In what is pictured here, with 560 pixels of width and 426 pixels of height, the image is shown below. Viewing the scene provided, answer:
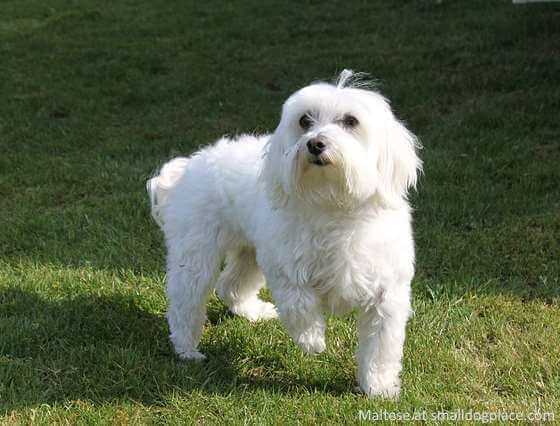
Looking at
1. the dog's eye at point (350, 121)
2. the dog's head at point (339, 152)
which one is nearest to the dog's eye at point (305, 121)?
the dog's head at point (339, 152)

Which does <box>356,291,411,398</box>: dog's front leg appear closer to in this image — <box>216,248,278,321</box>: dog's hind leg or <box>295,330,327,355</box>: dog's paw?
<box>295,330,327,355</box>: dog's paw

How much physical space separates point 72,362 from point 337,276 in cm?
161

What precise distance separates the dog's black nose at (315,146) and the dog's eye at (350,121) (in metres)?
0.22

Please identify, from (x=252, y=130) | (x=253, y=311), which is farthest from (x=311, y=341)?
(x=252, y=130)

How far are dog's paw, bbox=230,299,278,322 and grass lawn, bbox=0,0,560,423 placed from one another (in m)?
0.08

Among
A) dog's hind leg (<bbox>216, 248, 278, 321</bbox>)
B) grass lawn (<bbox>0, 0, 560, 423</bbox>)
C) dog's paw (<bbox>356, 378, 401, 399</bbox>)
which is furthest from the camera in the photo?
dog's hind leg (<bbox>216, 248, 278, 321</bbox>)

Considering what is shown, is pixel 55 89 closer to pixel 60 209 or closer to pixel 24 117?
pixel 24 117

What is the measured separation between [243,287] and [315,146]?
1657mm

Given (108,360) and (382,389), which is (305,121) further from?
(108,360)

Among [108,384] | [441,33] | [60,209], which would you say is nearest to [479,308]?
[108,384]

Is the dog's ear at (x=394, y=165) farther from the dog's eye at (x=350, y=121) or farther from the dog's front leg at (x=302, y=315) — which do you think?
the dog's front leg at (x=302, y=315)

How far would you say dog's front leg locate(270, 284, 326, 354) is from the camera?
10.6 feet

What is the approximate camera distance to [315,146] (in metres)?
2.96

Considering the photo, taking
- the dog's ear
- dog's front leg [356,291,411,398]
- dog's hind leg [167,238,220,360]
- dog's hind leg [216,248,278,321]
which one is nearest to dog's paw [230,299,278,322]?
dog's hind leg [216,248,278,321]
